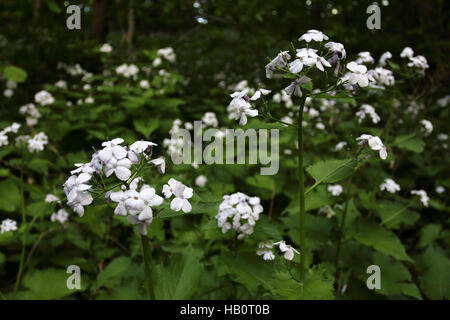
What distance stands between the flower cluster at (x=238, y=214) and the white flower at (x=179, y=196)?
510 millimetres

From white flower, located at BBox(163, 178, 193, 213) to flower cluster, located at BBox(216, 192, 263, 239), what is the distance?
510mm

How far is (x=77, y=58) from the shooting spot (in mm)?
6297

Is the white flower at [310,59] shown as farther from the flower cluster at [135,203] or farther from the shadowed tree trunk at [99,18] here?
the shadowed tree trunk at [99,18]

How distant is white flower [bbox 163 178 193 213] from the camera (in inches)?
54.5

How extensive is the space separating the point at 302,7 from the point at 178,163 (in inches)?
205

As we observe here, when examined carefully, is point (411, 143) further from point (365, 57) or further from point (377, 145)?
point (377, 145)

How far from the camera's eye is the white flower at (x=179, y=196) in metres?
1.39

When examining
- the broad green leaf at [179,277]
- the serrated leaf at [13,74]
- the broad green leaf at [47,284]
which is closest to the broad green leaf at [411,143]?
the broad green leaf at [179,277]

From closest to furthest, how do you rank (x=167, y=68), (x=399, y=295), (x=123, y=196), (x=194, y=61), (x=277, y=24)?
(x=123, y=196), (x=399, y=295), (x=167, y=68), (x=277, y=24), (x=194, y=61)

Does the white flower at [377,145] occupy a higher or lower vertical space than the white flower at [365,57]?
lower

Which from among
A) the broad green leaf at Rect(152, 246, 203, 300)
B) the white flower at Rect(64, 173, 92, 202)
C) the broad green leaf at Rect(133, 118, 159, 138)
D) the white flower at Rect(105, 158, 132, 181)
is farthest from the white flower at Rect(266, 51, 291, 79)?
the broad green leaf at Rect(133, 118, 159, 138)

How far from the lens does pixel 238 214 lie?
192cm
